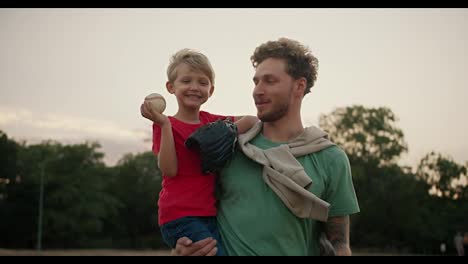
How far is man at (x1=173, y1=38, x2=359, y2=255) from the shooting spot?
4.29 m

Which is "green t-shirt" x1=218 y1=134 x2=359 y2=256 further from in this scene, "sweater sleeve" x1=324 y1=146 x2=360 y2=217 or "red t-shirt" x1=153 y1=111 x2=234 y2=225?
"red t-shirt" x1=153 y1=111 x2=234 y2=225

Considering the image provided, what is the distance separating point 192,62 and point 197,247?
1.30 m

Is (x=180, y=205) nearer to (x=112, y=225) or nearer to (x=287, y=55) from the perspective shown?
(x=287, y=55)

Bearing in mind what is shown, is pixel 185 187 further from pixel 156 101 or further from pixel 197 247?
pixel 156 101

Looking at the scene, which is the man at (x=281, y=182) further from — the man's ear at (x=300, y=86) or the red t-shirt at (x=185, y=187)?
the red t-shirt at (x=185, y=187)

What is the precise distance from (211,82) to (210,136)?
598mm

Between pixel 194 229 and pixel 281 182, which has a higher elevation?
pixel 281 182

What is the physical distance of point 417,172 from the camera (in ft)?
194

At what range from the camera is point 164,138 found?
431 cm

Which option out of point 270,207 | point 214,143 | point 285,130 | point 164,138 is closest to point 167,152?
point 164,138

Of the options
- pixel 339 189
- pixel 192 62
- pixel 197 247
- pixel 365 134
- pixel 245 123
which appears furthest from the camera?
pixel 365 134

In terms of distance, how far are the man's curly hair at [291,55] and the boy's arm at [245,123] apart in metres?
0.40

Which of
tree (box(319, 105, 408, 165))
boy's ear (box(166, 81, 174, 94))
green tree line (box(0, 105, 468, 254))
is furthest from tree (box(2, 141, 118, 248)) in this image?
boy's ear (box(166, 81, 174, 94))
